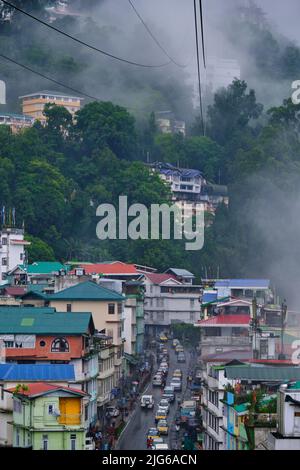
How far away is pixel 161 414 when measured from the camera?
36.5 metres

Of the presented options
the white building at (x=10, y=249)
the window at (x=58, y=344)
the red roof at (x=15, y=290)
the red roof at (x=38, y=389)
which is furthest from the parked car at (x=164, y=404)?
the white building at (x=10, y=249)

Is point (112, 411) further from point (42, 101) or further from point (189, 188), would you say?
point (42, 101)

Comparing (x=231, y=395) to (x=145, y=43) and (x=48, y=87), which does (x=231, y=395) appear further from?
(x=145, y=43)

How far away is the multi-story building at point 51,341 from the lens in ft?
112

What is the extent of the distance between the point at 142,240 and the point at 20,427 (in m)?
43.5

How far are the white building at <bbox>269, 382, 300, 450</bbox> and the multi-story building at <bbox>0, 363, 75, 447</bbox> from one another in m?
7.91

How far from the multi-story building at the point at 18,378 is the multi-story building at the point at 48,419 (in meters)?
0.58

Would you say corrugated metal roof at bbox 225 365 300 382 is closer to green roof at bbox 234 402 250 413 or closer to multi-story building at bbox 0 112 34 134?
green roof at bbox 234 402 250 413

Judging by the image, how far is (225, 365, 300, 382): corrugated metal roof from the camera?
27641 millimetres

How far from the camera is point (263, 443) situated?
22797mm

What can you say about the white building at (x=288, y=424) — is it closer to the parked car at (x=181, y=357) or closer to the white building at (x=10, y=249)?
the parked car at (x=181, y=357)

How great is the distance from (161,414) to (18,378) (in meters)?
7.56
